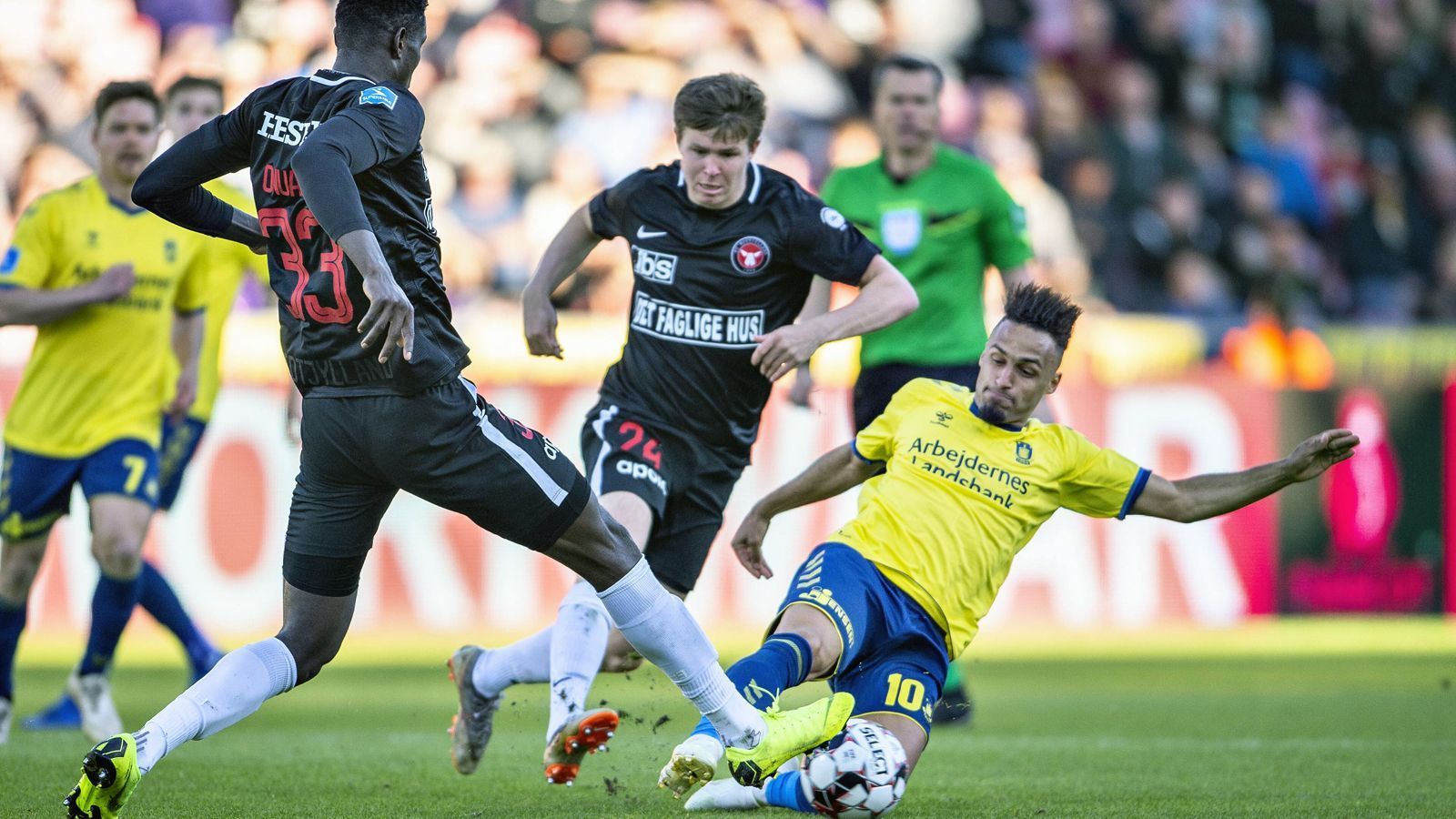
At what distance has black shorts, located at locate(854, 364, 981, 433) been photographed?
26.5 feet

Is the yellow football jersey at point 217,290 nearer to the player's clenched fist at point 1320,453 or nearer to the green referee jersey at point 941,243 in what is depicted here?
the green referee jersey at point 941,243

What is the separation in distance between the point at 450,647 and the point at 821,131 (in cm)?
594

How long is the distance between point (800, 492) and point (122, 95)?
3.70m

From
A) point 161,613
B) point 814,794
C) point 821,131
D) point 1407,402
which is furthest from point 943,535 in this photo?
point 821,131

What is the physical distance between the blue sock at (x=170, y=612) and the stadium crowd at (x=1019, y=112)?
4.75 m

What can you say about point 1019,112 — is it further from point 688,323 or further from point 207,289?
point 688,323

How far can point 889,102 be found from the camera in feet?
26.7

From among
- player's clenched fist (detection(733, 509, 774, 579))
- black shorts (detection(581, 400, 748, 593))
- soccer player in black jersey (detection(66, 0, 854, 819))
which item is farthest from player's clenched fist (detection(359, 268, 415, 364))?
black shorts (detection(581, 400, 748, 593))

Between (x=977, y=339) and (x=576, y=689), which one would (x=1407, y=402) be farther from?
(x=576, y=689)

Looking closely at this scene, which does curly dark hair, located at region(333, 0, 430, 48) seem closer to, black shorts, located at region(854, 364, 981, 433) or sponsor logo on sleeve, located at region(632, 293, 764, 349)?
sponsor logo on sleeve, located at region(632, 293, 764, 349)

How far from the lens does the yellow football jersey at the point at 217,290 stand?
336 inches

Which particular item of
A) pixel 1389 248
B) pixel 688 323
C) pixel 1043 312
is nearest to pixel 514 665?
pixel 688 323

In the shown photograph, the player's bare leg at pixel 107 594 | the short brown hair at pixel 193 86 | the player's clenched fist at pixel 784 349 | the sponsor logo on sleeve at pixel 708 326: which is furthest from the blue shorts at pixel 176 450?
the player's clenched fist at pixel 784 349

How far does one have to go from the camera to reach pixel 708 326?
6434mm
